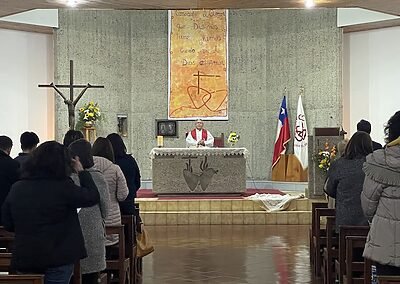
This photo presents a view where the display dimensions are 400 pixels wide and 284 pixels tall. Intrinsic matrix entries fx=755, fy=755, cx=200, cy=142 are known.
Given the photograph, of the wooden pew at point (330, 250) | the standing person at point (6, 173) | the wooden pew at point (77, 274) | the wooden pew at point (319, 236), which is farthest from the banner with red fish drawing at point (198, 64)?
the wooden pew at point (77, 274)

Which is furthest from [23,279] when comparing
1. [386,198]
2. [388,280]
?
[386,198]

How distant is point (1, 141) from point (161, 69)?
10019 millimetres

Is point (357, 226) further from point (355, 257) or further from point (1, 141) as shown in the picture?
point (1, 141)

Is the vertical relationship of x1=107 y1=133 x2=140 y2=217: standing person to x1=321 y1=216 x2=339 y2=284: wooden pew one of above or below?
above

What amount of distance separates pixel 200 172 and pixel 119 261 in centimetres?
754

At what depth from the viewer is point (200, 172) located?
13.7 m

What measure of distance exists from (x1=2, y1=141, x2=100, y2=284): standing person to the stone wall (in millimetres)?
11239

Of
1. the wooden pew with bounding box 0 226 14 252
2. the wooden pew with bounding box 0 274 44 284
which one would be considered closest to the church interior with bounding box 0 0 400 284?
the wooden pew with bounding box 0 226 14 252

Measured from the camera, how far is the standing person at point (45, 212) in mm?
4359

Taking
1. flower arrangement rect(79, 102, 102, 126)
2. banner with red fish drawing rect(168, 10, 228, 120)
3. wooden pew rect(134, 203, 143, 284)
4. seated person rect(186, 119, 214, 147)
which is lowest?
wooden pew rect(134, 203, 143, 284)

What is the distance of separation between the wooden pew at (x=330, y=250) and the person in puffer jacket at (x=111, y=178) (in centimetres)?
190

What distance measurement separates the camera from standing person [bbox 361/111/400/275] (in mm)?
4598

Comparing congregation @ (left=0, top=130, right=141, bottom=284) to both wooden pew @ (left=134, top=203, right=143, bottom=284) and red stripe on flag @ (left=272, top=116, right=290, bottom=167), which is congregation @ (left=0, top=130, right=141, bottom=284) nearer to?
wooden pew @ (left=134, top=203, right=143, bottom=284)

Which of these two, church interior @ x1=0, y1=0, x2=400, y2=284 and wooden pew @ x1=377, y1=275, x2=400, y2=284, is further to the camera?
church interior @ x1=0, y1=0, x2=400, y2=284
